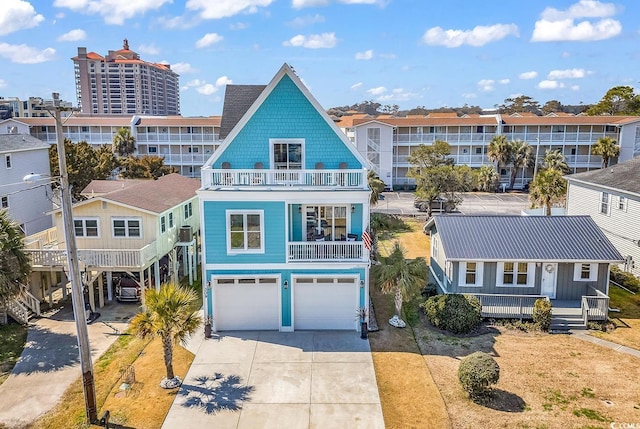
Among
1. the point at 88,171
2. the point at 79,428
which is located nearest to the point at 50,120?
the point at 88,171

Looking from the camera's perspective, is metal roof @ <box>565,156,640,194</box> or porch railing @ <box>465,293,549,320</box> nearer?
porch railing @ <box>465,293,549,320</box>

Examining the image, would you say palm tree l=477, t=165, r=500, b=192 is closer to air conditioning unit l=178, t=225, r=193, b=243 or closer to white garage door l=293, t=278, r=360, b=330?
air conditioning unit l=178, t=225, r=193, b=243

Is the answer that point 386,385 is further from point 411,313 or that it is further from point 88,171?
point 88,171

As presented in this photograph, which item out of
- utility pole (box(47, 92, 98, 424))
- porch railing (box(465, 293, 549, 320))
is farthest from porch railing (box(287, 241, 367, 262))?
utility pole (box(47, 92, 98, 424))

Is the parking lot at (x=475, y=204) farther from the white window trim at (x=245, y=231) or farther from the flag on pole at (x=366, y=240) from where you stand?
the white window trim at (x=245, y=231)

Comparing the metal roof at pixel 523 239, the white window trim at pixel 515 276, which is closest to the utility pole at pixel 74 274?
the metal roof at pixel 523 239

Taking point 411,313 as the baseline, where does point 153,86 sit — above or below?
above
